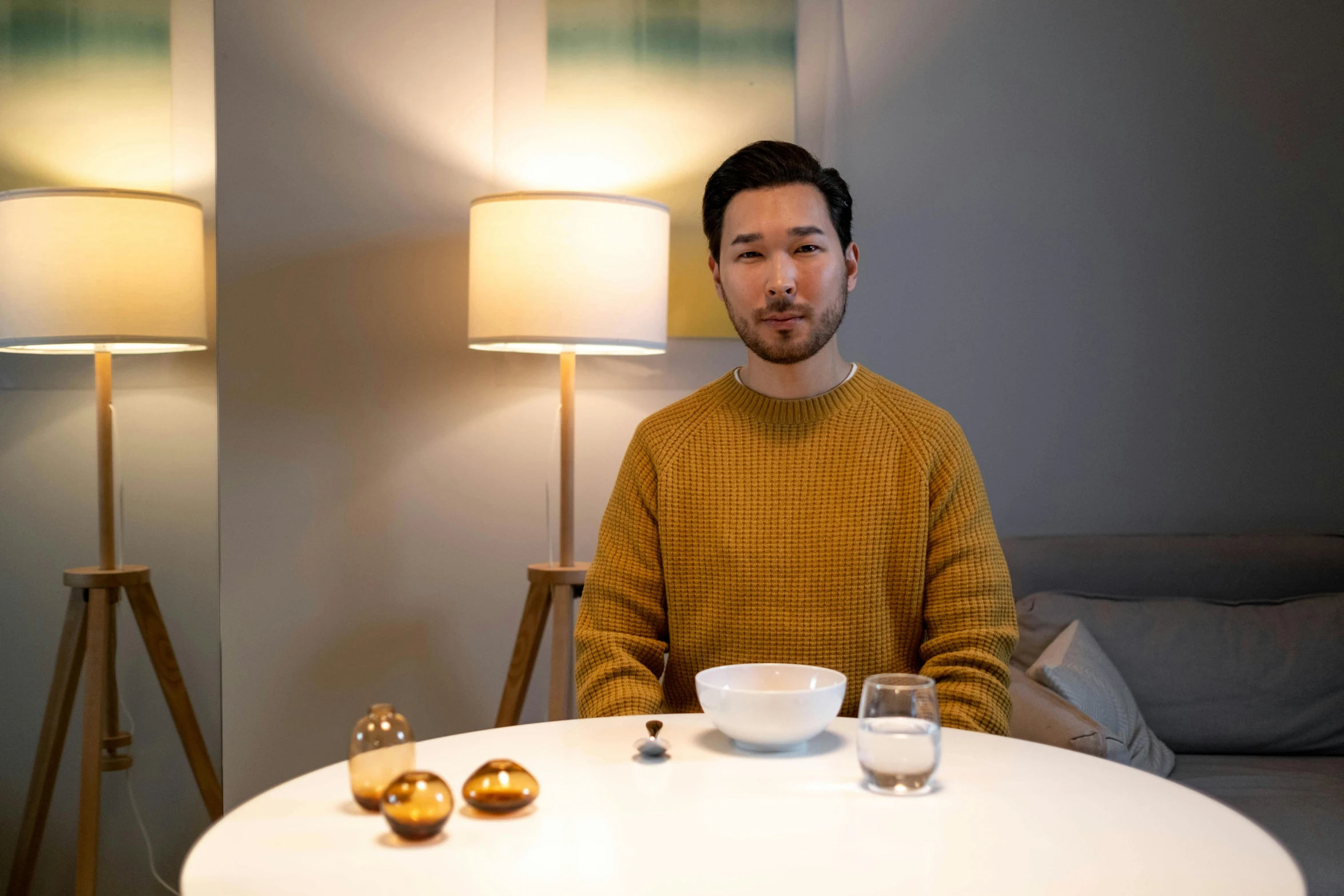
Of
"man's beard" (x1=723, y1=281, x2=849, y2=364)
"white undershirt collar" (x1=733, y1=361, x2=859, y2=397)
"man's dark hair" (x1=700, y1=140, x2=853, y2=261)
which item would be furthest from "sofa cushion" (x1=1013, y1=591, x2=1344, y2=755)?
"man's dark hair" (x1=700, y1=140, x2=853, y2=261)

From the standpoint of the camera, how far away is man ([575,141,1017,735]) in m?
1.52

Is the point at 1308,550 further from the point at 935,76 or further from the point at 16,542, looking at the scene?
the point at 16,542

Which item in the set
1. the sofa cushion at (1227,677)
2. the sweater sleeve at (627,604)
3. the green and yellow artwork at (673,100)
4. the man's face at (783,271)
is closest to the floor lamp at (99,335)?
the green and yellow artwork at (673,100)

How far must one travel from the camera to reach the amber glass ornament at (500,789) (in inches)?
33.5

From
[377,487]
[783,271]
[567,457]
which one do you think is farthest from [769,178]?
[377,487]

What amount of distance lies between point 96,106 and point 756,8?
1483 millimetres

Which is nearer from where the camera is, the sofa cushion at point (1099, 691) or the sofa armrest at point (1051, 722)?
the sofa armrest at point (1051, 722)

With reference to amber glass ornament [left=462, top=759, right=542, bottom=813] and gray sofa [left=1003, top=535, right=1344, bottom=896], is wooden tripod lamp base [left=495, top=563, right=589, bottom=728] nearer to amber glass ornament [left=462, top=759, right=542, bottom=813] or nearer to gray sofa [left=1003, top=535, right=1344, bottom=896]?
gray sofa [left=1003, top=535, right=1344, bottom=896]

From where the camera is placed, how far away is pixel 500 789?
2.79 ft

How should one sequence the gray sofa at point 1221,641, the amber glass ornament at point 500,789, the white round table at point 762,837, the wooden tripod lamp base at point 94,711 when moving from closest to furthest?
the white round table at point 762,837 < the amber glass ornament at point 500,789 < the gray sofa at point 1221,641 < the wooden tripod lamp base at point 94,711

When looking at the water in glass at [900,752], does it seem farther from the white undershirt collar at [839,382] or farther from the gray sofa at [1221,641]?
the gray sofa at [1221,641]

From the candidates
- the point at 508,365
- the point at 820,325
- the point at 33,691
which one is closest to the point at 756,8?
the point at 508,365

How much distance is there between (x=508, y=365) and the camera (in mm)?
2482

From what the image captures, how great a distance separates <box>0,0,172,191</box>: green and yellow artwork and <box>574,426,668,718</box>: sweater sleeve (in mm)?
1454
